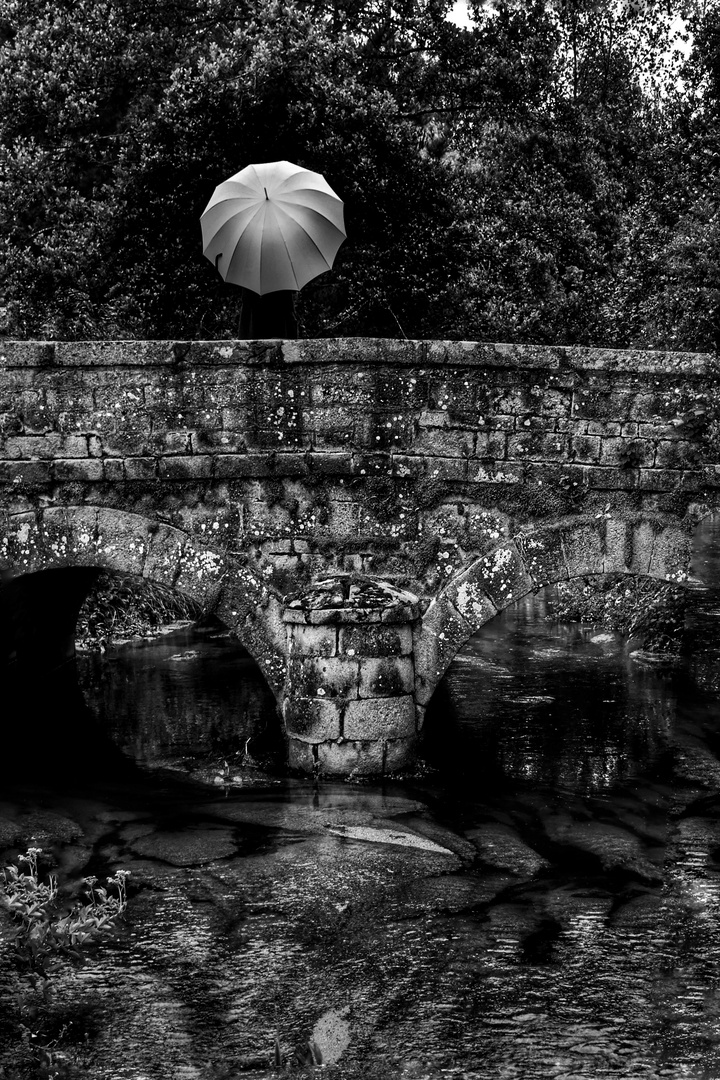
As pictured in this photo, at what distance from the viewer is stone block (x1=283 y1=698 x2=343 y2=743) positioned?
25.4ft

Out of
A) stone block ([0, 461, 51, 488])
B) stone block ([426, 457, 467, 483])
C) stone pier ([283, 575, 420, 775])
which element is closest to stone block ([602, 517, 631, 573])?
stone block ([426, 457, 467, 483])

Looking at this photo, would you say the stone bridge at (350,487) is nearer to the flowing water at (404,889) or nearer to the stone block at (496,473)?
the stone block at (496,473)

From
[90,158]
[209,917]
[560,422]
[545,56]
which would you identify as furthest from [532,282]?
[209,917]

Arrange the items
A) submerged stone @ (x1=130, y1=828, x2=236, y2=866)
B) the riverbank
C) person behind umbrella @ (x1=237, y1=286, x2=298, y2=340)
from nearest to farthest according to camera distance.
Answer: submerged stone @ (x1=130, y1=828, x2=236, y2=866), person behind umbrella @ (x1=237, y1=286, x2=298, y2=340), the riverbank

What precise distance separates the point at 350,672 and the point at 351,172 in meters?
7.25

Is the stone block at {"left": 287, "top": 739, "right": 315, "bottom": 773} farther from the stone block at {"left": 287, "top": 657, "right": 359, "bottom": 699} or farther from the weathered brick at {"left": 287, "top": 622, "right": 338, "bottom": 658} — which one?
the weathered brick at {"left": 287, "top": 622, "right": 338, "bottom": 658}

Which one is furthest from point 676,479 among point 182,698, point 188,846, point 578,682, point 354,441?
point 182,698

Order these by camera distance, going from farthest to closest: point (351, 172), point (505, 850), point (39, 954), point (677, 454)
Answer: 1. point (351, 172)
2. point (677, 454)
3. point (505, 850)
4. point (39, 954)

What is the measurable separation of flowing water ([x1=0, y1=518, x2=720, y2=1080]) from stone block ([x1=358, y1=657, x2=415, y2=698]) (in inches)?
25.0

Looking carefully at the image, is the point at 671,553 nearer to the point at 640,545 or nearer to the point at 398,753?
the point at 640,545

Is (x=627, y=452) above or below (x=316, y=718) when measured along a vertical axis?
above

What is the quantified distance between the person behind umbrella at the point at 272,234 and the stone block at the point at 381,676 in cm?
261

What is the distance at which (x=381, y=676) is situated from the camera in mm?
7730

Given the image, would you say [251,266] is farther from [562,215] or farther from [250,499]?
[562,215]
